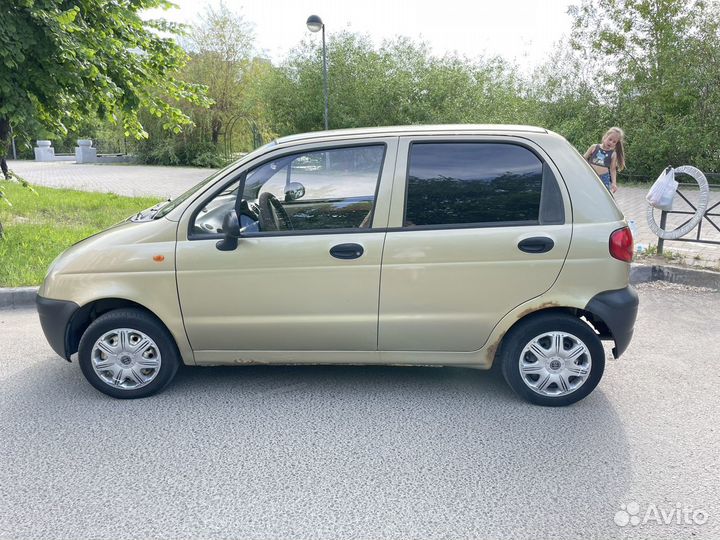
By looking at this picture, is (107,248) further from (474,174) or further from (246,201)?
(474,174)

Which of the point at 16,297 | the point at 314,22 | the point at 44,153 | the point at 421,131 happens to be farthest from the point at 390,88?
the point at 44,153

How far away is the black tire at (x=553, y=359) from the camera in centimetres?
380

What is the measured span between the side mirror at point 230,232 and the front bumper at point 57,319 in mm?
1128

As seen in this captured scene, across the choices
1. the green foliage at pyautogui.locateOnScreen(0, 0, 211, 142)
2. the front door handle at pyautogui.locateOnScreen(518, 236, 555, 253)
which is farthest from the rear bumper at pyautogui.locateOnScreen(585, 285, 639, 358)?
the green foliage at pyautogui.locateOnScreen(0, 0, 211, 142)

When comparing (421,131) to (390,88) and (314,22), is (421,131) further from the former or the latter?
(390,88)

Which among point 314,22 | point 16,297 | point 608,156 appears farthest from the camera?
point 314,22

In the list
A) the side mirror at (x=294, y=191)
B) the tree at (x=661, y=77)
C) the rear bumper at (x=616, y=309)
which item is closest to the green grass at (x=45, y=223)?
the side mirror at (x=294, y=191)

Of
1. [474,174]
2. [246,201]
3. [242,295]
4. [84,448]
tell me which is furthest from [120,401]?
[474,174]

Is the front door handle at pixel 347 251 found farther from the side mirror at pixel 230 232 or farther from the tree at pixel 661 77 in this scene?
the tree at pixel 661 77

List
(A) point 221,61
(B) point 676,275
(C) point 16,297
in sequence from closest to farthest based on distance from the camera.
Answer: (C) point 16,297
(B) point 676,275
(A) point 221,61

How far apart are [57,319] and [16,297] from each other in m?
2.80

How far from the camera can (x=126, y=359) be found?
4.04m

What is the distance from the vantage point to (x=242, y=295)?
153 inches

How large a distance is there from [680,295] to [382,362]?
4337mm
